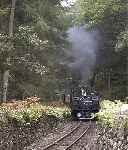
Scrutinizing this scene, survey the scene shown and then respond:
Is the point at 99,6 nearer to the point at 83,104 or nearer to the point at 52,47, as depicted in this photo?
the point at 52,47

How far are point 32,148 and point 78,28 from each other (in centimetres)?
3086

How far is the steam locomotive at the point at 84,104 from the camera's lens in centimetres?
3022

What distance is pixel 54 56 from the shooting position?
1332 inches

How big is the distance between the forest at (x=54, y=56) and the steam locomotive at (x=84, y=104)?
50cm

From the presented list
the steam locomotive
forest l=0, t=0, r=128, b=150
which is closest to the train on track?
the steam locomotive

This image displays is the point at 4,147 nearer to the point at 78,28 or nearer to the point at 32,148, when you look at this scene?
the point at 32,148

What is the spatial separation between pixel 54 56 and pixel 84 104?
16.9 feet

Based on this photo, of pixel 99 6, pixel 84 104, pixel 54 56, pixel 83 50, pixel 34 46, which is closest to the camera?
pixel 34 46

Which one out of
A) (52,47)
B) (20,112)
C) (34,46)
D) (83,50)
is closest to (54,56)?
(52,47)

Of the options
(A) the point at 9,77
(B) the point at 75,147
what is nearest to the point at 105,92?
(A) the point at 9,77

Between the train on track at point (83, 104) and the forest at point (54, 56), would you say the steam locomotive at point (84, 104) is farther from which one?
the forest at point (54, 56)

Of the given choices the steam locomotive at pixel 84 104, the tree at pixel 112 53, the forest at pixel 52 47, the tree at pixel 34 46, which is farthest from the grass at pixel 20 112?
the tree at pixel 112 53

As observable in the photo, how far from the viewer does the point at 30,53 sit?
2458 centimetres

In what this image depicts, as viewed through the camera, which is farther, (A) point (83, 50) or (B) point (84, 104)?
(A) point (83, 50)
